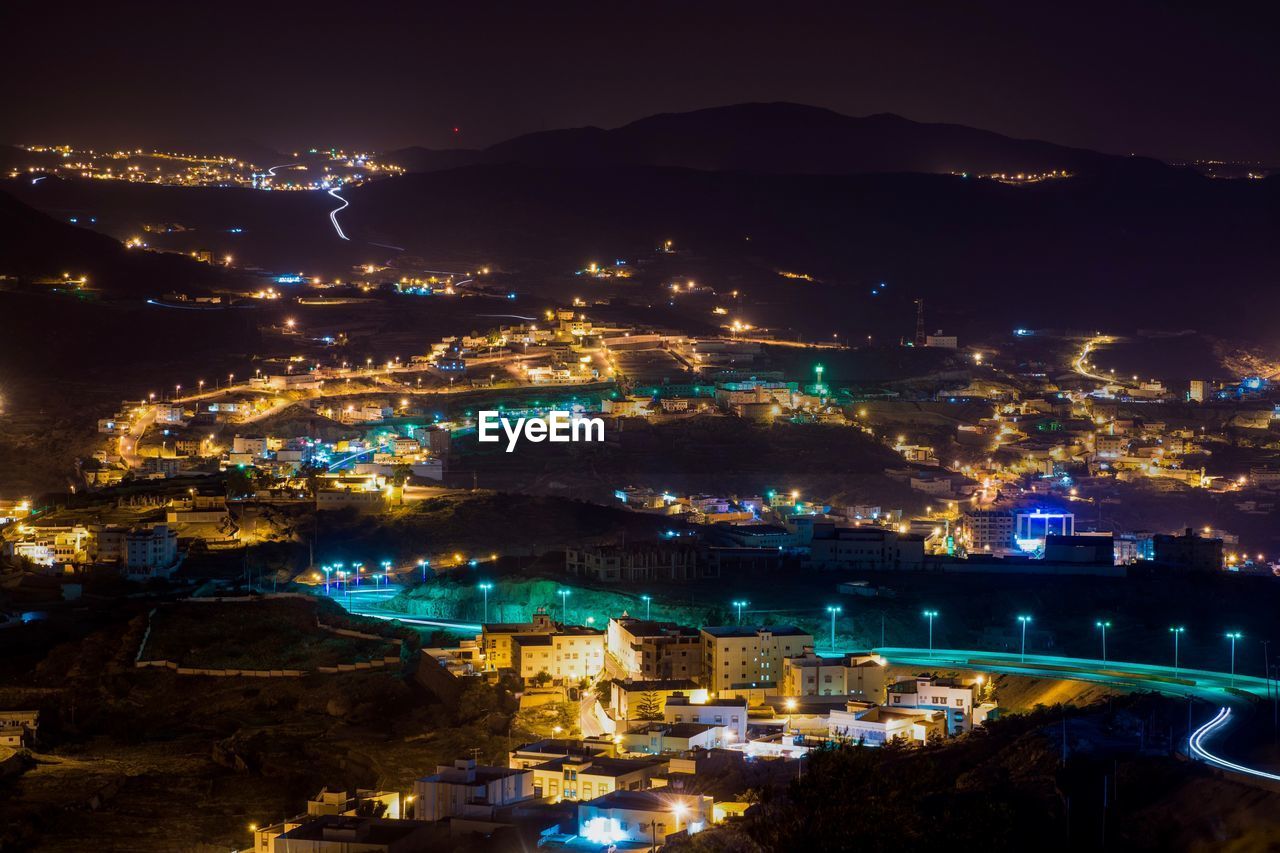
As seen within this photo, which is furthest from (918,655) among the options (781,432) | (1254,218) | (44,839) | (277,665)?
(1254,218)

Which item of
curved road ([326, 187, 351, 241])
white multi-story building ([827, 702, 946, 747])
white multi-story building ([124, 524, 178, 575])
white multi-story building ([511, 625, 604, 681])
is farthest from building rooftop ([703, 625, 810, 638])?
curved road ([326, 187, 351, 241])

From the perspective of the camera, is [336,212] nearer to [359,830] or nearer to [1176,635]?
[1176,635]

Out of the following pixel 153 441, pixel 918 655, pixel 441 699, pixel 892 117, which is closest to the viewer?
pixel 441 699

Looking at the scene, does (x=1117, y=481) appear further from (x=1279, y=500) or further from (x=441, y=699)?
(x=441, y=699)

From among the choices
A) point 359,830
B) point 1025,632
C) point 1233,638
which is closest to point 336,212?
point 1025,632

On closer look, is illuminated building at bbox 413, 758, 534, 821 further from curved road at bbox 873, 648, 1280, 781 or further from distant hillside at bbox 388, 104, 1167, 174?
distant hillside at bbox 388, 104, 1167, 174

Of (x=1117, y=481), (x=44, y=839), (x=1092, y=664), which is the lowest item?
(x=44, y=839)
